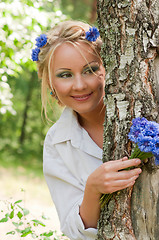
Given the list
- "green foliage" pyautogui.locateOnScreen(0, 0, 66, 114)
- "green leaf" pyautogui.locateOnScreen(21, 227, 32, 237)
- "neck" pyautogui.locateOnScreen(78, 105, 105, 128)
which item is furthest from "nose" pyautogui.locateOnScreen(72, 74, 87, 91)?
"green foliage" pyautogui.locateOnScreen(0, 0, 66, 114)

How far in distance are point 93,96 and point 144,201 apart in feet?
2.68

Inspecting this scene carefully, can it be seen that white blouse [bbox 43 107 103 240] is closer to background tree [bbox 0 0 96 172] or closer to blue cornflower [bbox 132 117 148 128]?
blue cornflower [bbox 132 117 148 128]

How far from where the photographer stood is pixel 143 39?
1.73 metres

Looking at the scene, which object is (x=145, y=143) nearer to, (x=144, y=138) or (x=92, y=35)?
(x=144, y=138)

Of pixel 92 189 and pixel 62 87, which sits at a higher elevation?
pixel 62 87

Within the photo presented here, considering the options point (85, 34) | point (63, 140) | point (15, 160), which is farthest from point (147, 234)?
point (15, 160)

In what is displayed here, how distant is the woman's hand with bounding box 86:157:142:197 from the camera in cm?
167

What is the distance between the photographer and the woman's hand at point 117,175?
65.9 inches

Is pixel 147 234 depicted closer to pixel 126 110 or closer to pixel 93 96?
pixel 126 110

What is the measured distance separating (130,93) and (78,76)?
1.77 feet

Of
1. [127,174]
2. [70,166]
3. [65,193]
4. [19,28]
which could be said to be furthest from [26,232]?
[19,28]

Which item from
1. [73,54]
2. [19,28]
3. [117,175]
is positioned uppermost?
[19,28]

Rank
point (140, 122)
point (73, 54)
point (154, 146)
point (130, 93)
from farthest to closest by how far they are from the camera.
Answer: point (73, 54) → point (130, 93) → point (140, 122) → point (154, 146)

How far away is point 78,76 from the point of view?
7.29 feet
